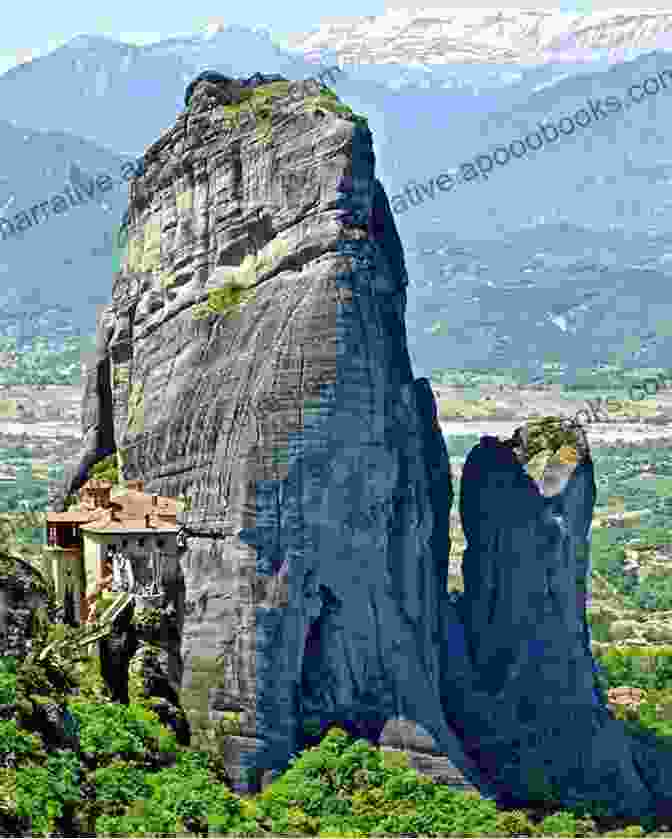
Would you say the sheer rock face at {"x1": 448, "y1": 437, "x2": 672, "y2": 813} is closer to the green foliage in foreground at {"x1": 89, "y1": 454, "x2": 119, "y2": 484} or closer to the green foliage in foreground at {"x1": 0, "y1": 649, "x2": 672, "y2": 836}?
the green foliage in foreground at {"x1": 0, "y1": 649, "x2": 672, "y2": 836}

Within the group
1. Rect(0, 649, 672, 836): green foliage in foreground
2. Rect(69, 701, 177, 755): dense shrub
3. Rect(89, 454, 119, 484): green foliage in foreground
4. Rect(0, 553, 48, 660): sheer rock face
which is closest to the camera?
Rect(0, 649, 672, 836): green foliage in foreground

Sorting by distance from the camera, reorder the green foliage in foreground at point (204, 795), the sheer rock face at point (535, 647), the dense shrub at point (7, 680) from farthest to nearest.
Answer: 1. the sheer rock face at point (535, 647)
2. the dense shrub at point (7, 680)
3. the green foliage in foreground at point (204, 795)

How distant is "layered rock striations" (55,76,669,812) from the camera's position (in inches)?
2288

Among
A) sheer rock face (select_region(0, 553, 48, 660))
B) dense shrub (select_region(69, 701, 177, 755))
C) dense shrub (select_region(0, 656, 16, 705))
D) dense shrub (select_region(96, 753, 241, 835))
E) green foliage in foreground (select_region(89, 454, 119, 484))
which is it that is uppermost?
green foliage in foreground (select_region(89, 454, 119, 484))

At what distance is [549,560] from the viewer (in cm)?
6788

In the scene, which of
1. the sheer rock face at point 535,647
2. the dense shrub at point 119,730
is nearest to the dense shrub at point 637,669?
the sheer rock face at point 535,647

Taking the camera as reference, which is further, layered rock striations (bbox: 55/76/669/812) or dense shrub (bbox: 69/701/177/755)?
layered rock striations (bbox: 55/76/669/812)

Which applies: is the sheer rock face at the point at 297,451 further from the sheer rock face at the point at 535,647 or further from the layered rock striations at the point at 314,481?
the sheer rock face at the point at 535,647

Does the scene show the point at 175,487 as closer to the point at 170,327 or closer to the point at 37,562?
the point at 170,327

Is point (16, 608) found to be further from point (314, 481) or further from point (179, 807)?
point (314, 481)

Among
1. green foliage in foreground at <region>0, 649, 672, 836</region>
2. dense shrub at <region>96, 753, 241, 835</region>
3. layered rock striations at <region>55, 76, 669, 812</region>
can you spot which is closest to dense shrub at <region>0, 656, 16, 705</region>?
green foliage in foreground at <region>0, 649, 672, 836</region>

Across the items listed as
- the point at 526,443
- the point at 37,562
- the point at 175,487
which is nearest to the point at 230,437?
the point at 175,487

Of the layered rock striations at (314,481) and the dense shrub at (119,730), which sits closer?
the dense shrub at (119,730)

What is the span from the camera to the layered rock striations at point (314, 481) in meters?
58.1
